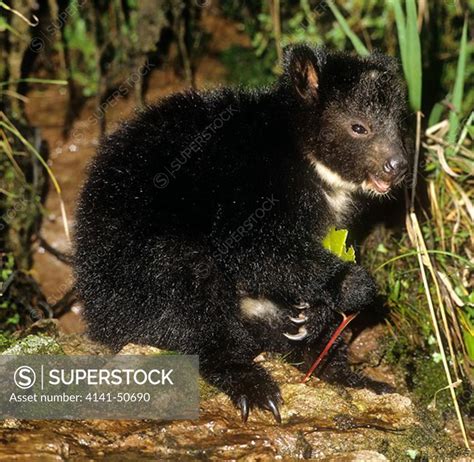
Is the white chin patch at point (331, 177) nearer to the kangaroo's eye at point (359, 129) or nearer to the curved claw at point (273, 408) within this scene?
the kangaroo's eye at point (359, 129)

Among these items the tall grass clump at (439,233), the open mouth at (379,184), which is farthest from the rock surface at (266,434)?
the open mouth at (379,184)

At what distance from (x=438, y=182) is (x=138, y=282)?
7.74 ft

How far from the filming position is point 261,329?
4.98 metres

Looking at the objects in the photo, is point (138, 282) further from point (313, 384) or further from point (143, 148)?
point (313, 384)

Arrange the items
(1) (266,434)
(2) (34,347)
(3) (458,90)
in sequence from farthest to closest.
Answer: (3) (458,90) → (2) (34,347) → (1) (266,434)

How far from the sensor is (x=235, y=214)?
4566 millimetres

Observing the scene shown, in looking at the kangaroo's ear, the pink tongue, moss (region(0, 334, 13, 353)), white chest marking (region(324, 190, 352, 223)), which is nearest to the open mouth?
the pink tongue

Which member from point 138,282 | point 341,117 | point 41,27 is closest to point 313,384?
point 138,282

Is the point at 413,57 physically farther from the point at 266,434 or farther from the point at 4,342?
the point at 4,342

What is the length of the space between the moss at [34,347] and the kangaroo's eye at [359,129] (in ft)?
6.65

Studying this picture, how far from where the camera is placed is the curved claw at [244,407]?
4.29 meters

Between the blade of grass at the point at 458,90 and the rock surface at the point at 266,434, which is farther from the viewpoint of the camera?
the blade of grass at the point at 458,90

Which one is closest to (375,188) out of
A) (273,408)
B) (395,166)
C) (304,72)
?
(395,166)

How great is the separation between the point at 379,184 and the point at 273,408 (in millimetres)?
1462
